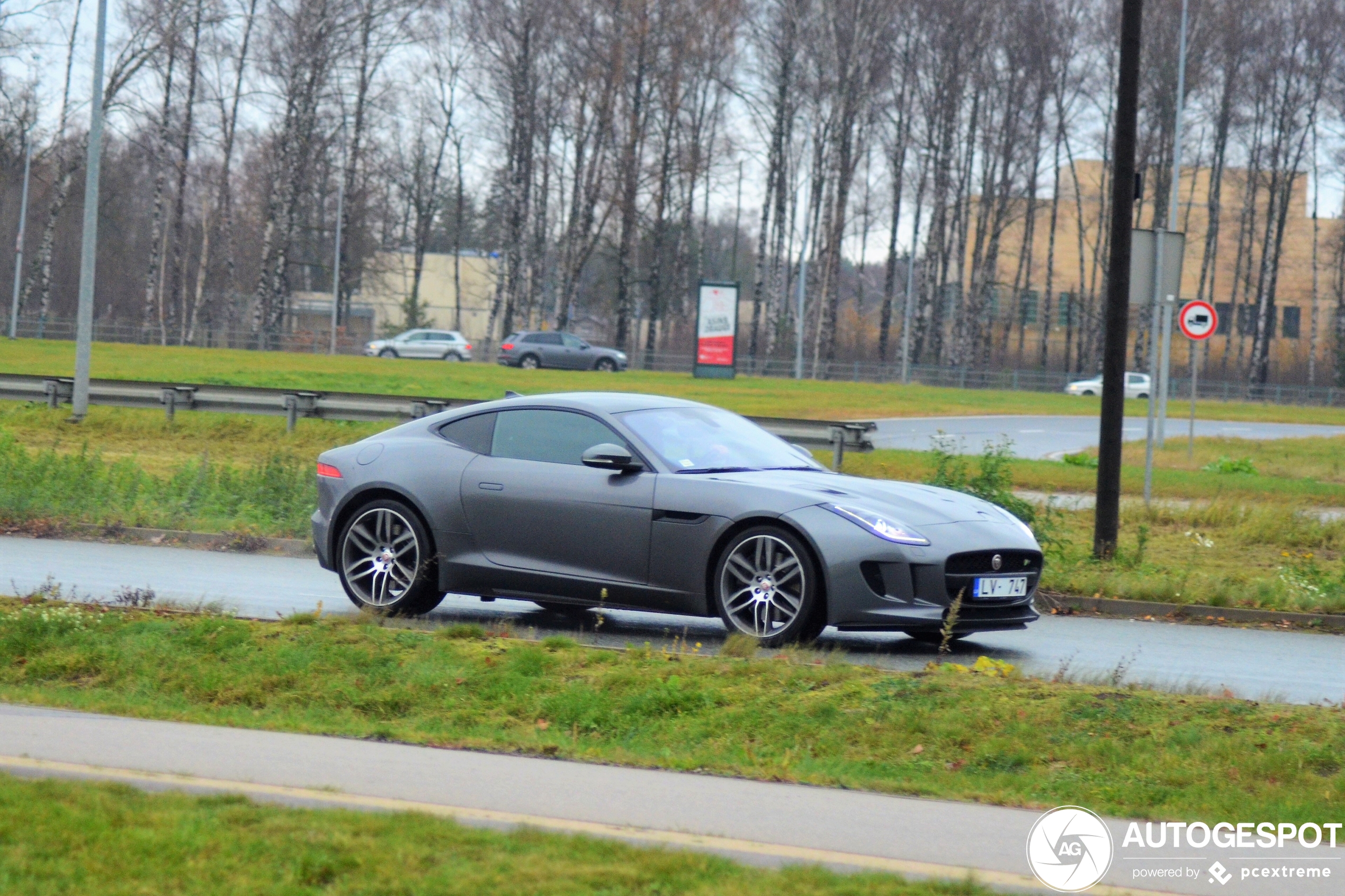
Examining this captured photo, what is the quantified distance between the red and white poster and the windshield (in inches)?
1745

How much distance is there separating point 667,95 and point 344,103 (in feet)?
42.9

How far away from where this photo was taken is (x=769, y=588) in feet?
28.9

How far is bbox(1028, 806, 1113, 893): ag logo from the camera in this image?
15.3 ft

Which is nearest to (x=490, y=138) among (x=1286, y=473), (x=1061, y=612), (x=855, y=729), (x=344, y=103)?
(x=344, y=103)

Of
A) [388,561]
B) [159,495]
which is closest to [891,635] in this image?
[388,561]

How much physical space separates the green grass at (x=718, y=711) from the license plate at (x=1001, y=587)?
110cm

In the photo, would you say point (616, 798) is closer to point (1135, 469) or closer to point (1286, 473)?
point (1135, 469)

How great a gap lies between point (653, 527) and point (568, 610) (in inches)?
72.1

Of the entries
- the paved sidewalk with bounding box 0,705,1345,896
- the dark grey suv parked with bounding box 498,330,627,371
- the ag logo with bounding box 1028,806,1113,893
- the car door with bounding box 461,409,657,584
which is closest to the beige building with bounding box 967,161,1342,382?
the dark grey suv parked with bounding box 498,330,627,371

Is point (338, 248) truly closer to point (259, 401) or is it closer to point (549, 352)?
point (549, 352)

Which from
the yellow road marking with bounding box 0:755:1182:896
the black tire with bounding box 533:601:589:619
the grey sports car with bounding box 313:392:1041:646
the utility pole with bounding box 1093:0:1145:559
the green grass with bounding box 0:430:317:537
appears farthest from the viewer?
the green grass with bounding box 0:430:317:537

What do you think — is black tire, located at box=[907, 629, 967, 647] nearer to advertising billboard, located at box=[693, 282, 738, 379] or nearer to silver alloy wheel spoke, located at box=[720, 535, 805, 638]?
silver alloy wheel spoke, located at box=[720, 535, 805, 638]

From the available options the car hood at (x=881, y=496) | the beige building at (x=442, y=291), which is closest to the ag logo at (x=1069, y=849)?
the car hood at (x=881, y=496)

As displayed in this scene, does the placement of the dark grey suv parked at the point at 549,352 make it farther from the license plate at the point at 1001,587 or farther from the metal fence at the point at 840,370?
the license plate at the point at 1001,587
